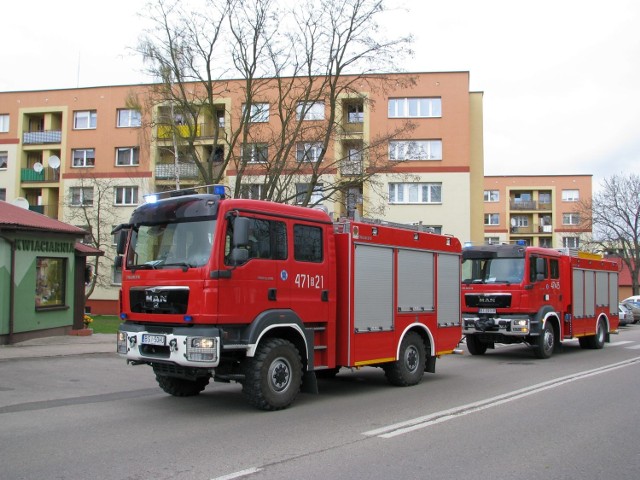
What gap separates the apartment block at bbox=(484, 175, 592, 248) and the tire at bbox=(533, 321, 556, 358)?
187ft

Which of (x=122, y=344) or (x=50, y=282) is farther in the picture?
(x=50, y=282)

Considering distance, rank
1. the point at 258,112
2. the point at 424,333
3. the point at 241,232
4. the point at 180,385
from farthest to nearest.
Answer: the point at 258,112, the point at 424,333, the point at 180,385, the point at 241,232

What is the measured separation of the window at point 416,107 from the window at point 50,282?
25.4 metres

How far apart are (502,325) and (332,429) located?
29.6 ft

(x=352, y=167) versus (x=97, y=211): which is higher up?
(x=352, y=167)

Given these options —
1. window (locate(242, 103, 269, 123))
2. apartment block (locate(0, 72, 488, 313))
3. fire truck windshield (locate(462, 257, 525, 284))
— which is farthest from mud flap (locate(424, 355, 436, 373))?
apartment block (locate(0, 72, 488, 313))

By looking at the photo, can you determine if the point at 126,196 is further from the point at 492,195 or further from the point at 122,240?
the point at 492,195

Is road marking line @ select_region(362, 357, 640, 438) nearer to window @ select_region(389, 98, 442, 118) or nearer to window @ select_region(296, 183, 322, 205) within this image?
window @ select_region(296, 183, 322, 205)

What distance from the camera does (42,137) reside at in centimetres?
4416

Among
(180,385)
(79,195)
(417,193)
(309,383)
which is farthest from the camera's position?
(79,195)

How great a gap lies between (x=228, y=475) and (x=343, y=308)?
14.0ft

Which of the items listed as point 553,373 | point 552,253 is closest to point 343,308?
point 553,373

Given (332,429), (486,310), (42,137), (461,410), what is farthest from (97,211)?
(332,429)

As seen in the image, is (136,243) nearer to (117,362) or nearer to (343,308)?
(343,308)
